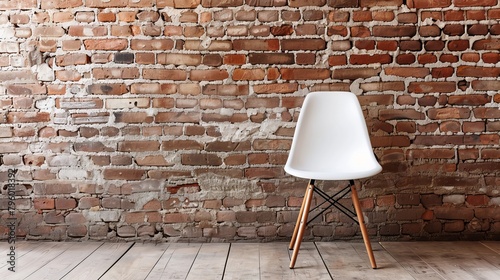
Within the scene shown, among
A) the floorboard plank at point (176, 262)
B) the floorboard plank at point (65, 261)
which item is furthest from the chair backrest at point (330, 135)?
the floorboard plank at point (65, 261)

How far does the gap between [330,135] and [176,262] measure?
1.09m

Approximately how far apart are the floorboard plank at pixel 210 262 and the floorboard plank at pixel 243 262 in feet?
0.11

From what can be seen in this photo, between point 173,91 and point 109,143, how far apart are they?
1.64 feet

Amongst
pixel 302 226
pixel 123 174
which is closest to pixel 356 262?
pixel 302 226

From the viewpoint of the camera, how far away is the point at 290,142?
3045 mm

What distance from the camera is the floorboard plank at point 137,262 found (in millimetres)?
2421

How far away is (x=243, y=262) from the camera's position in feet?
8.63

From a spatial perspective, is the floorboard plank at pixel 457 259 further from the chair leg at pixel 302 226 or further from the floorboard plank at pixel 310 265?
the chair leg at pixel 302 226

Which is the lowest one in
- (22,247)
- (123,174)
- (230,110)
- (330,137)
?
(22,247)

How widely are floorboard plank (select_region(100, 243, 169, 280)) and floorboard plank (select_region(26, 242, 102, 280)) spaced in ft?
0.71

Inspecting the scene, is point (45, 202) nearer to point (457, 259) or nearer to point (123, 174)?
point (123, 174)

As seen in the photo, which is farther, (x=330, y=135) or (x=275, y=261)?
(x=330, y=135)

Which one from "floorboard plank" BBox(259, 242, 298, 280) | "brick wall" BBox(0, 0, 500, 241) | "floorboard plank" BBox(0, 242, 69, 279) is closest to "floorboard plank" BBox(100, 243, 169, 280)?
"brick wall" BBox(0, 0, 500, 241)

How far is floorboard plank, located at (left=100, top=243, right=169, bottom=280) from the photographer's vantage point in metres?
2.42
